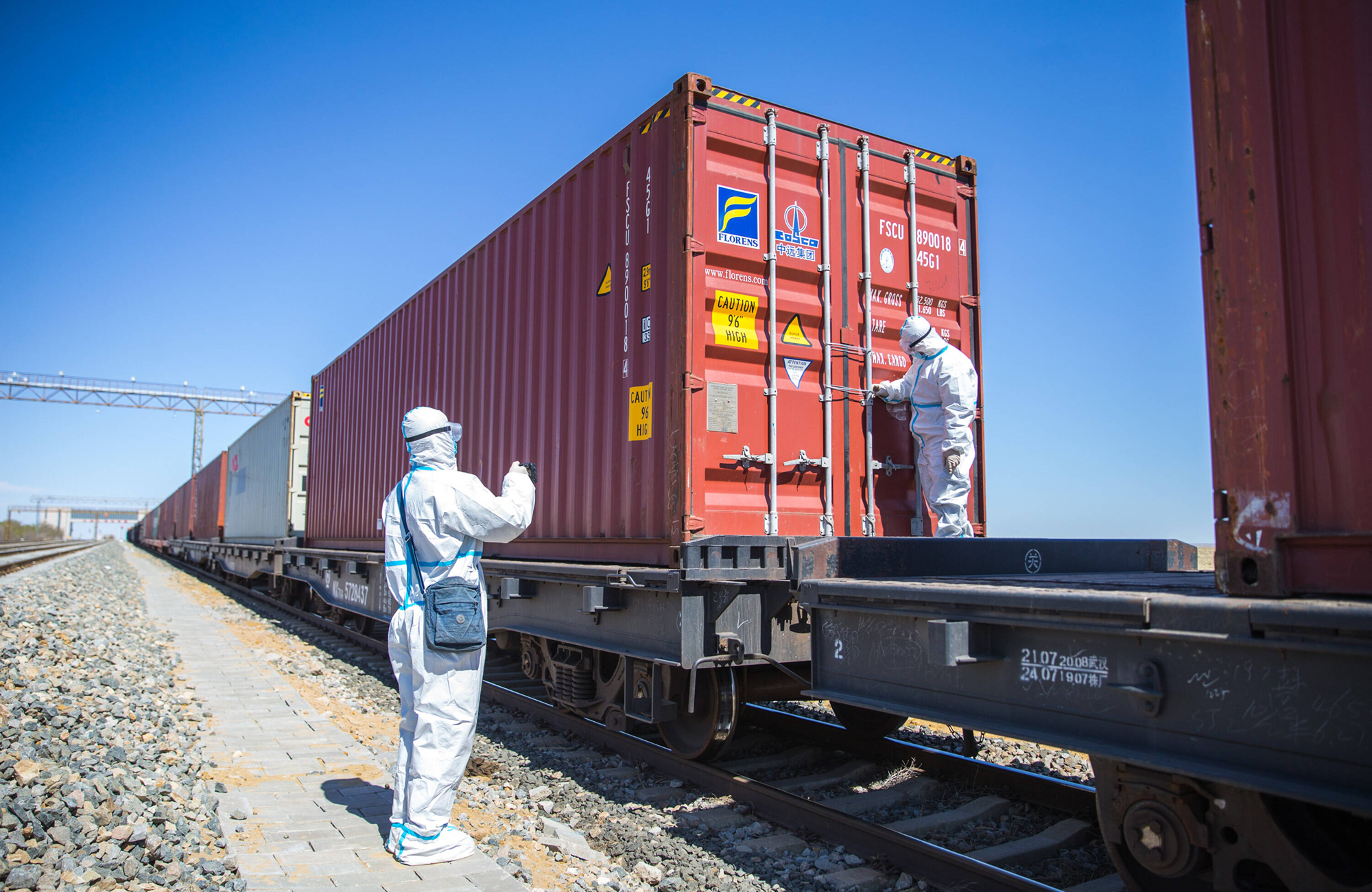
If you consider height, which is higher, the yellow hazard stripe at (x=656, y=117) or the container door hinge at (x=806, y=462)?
the yellow hazard stripe at (x=656, y=117)

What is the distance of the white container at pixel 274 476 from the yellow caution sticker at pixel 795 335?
1103 centimetres

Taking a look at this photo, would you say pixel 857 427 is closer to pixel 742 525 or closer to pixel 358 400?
pixel 742 525

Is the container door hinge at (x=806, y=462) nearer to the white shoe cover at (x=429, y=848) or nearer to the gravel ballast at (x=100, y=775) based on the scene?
the white shoe cover at (x=429, y=848)

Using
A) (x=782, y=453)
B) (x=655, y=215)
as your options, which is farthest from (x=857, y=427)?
(x=655, y=215)

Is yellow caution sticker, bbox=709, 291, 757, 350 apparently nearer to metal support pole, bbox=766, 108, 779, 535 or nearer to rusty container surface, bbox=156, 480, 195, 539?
metal support pole, bbox=766, 108, 779, 535

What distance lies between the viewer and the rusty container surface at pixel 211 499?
23128mm

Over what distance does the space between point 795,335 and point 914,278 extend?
41.0 inches

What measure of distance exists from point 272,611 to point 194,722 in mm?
10707

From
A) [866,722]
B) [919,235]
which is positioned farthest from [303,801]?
[919,235]

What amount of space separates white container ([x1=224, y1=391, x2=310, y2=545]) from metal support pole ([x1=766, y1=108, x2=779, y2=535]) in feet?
36.3

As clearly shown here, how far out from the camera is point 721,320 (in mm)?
4777

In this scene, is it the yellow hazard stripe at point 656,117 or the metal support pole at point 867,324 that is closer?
the yellow hazard stripe at point 656,117

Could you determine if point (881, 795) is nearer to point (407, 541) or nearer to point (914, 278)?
point (407, 541)

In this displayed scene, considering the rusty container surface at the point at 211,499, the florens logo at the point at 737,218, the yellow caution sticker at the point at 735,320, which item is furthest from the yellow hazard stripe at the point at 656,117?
the rusty container surface at the point at 211,499
